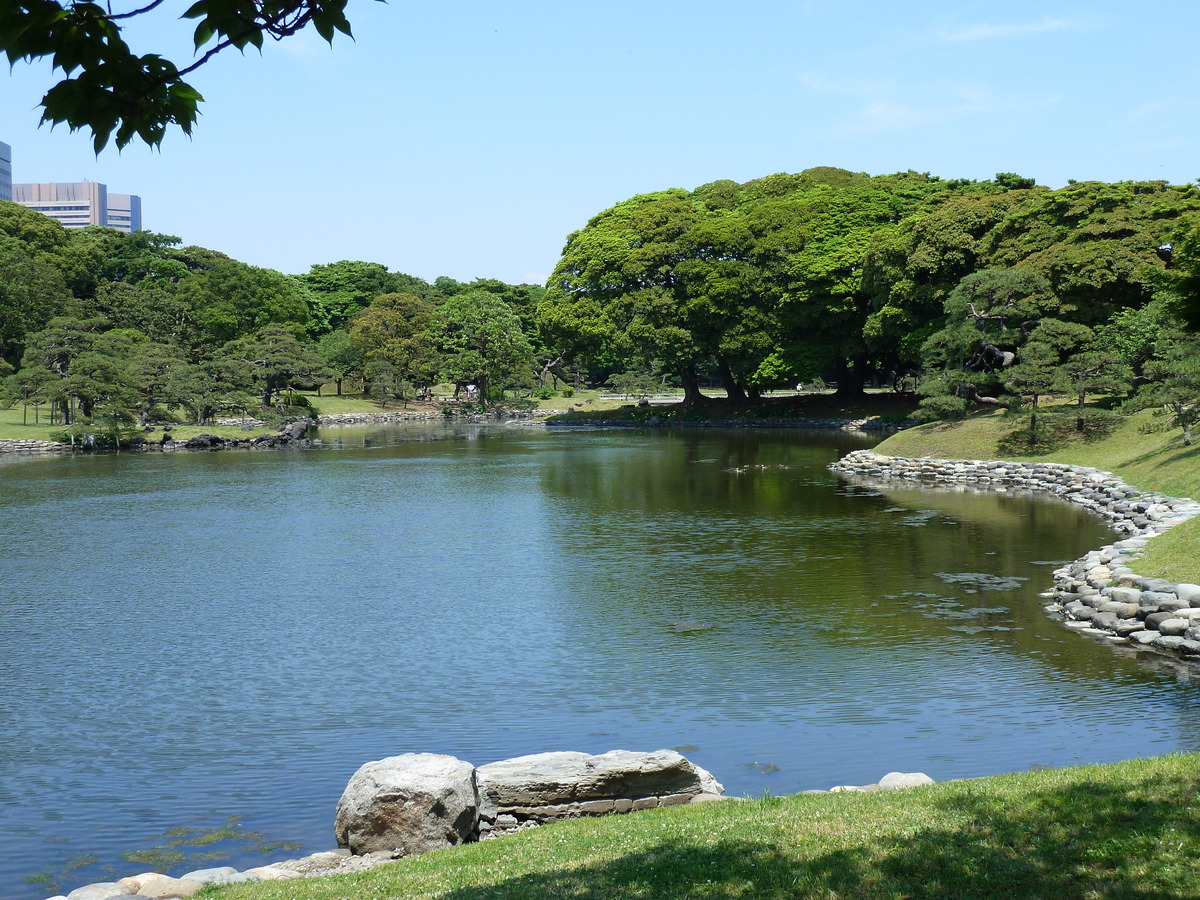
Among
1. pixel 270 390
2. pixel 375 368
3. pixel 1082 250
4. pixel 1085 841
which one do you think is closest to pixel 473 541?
pixel 1085 841

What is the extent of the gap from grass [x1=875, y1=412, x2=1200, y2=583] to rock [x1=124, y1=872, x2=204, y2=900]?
15.1 meters

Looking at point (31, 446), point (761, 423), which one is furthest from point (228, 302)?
point (761, 423)

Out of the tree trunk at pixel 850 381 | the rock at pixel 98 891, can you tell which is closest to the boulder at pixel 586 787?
the rock at pixel 98 891

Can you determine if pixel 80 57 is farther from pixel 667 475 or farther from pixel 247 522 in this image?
pixel 667 475

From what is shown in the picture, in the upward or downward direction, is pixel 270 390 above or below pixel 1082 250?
below

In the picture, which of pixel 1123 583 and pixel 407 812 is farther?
pixel 1123 583

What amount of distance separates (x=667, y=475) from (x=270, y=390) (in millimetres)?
39555

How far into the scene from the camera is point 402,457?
166ft

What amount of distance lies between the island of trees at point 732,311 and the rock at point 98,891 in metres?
15.4

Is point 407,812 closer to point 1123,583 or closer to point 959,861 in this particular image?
point 959,861

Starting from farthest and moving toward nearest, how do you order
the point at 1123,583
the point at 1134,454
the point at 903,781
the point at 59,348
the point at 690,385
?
1. the point at 690,385
2. the point at 59,348
3. the point at 1134,454
4. the point at 1123,583
5. the point at 903,781

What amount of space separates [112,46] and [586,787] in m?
7.23

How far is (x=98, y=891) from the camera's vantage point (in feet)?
25.9

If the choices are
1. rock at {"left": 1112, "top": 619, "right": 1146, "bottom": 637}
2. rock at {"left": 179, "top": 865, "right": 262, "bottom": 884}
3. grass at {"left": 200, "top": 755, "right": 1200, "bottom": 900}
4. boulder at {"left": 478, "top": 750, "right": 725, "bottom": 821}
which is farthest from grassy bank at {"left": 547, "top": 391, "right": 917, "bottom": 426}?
rock at {"left": 179, "top": 865, "right": 262, "bottom": 884}
